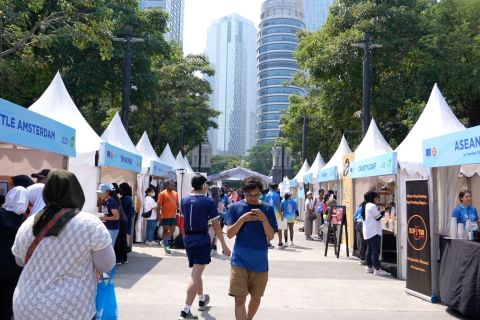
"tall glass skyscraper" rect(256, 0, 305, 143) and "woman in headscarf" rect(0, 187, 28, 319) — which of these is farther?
"tall glass skyscraper" rect(256, 0, 305, 143)

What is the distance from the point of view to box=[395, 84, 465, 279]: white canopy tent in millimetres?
8398

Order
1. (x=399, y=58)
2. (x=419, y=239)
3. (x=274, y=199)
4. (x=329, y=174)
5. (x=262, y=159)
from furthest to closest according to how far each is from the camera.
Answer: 1. (x=262, y=159)
2. (x=399, y=58)
3. (x=329, y=174)
4. (x=274, y=199)
5. (x=419, y=239)

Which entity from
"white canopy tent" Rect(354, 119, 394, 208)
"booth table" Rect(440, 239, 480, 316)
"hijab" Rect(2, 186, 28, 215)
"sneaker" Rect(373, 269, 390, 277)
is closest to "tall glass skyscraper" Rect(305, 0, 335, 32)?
"white canopy tent" Rect(354, 119, 394, 208)

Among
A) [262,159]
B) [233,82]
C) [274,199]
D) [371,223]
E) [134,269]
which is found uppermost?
[233,82]

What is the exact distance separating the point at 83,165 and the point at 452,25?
19776 mm

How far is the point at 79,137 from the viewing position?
11.8 m

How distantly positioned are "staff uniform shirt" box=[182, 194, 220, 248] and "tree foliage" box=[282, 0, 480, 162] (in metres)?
18.1

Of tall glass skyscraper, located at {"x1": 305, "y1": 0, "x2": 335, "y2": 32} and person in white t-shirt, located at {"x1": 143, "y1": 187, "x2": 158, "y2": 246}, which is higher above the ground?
tall glass skyscraper, located at {"x1": 305, "y1": 0, "x2": 335, "y2": 32}

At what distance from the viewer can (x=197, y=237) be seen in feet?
21.3

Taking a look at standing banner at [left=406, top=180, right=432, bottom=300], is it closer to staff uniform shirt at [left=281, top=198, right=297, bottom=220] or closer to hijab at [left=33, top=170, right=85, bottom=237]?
hijab at [left=33, top=170, right=85, bottom=237]

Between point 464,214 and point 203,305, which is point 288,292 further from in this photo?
point 464,214

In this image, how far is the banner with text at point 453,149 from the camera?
6828 millimetres

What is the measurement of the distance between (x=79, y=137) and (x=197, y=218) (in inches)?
249

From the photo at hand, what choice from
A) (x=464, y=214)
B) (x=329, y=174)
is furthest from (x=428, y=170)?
(x=329, y=174)
